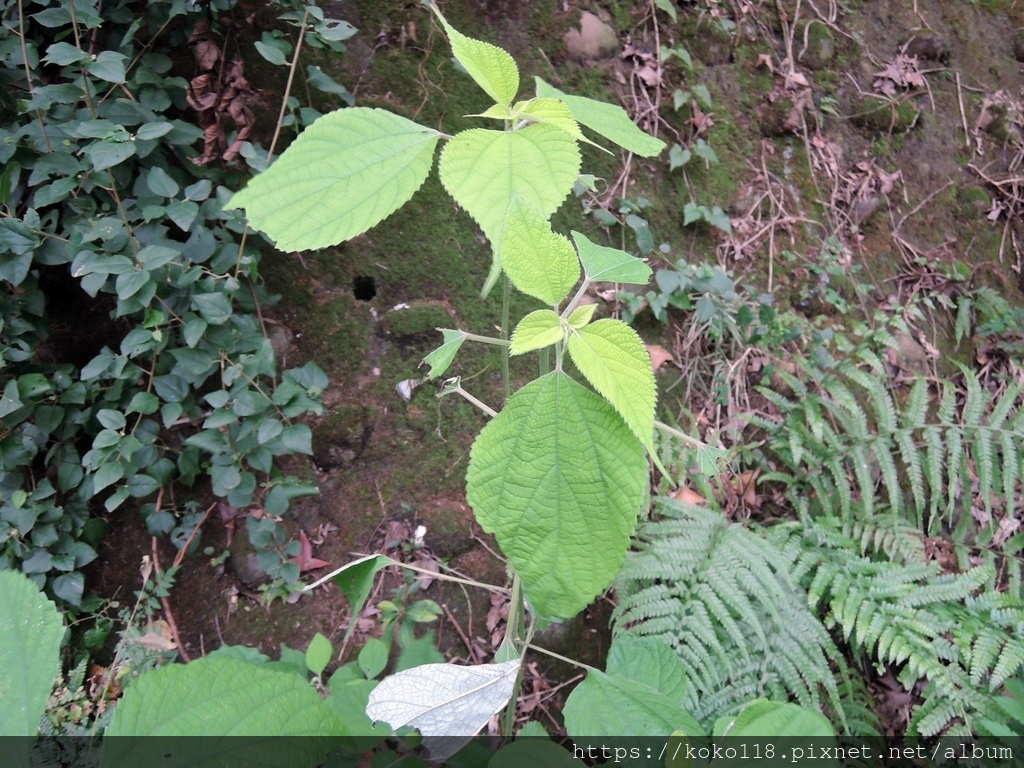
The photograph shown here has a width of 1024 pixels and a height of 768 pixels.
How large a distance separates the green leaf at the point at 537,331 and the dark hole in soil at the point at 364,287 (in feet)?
5.15

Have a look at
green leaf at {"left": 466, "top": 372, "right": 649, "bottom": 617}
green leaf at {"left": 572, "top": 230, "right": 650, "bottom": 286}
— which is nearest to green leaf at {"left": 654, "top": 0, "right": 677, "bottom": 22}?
green leaf at {"left": 572, "top": 230, "right": 650, "bottom": 286}

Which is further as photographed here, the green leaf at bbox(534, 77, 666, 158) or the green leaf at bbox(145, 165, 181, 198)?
the green leaf at bbox(145, 165, 181, 198)

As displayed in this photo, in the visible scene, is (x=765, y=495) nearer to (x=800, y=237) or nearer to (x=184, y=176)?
(x=800, y=237)

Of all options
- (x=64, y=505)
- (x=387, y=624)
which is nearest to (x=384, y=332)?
(x=387, y=624)

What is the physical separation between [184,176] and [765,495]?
2.65 metres

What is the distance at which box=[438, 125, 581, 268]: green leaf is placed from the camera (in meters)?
0.74

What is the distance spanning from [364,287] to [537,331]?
1602mm

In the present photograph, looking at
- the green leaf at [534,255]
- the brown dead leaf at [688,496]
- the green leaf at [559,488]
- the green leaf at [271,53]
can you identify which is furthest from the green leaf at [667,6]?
the green leaf at [559,488]

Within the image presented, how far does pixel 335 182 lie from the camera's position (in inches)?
30.8

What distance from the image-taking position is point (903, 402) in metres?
2.79

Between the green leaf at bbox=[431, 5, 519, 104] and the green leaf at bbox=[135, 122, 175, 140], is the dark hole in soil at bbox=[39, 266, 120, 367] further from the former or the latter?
the green leaf at bbox=[431, 5, 519, 104]

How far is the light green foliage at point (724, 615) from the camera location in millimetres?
1975

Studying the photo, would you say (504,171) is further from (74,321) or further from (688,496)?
(688,496)

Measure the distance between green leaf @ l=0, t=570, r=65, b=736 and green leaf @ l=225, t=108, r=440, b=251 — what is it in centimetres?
46
